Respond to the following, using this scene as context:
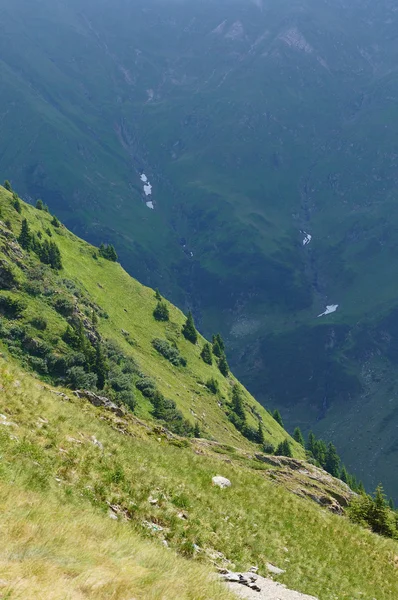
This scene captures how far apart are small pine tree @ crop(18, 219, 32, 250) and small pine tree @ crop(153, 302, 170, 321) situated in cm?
3678

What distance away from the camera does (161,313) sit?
386ft

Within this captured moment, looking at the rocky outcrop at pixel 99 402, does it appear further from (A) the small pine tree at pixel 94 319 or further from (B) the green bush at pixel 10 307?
(A) the small pine tree at pixel 94 319

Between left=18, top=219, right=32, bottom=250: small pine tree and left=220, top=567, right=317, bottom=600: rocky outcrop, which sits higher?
left=18, top=219, right=32, bottom=250: small pine tree

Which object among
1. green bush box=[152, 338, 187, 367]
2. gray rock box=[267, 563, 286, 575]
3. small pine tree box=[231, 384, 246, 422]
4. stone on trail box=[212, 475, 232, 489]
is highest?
green bush box=[152, 338, 187, 367]

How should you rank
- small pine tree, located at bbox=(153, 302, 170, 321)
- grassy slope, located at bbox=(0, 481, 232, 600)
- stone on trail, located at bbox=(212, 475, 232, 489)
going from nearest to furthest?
grassy slope, located at bbox=(0, 481, 232, 600) < stone on trail, located at bbox=(212, 475, 232, 489) < small pine tree, located at bbox=(153, 302, 170, 321)

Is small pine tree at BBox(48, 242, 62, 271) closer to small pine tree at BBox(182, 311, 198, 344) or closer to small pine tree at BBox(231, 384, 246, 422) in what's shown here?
small pine tree at BBox(182, 311, 198, 344)

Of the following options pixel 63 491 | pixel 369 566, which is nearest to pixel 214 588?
pixel 63 491

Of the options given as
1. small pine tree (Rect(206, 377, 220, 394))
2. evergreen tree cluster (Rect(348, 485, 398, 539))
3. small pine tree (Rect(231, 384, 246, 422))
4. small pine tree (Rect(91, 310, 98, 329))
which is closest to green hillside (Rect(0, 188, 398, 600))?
evergreen tree cluster (Rect(348, 485, 398, 539))

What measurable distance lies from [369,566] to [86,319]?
65.9 m

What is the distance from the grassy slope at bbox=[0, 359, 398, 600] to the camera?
8.91 meters

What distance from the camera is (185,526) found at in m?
17.7

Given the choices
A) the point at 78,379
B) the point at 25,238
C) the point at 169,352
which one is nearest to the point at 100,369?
the point at 78,379

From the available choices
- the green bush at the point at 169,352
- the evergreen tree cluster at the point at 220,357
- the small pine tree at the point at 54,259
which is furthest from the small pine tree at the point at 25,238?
the evergreen tree cluster at the point at 220,357

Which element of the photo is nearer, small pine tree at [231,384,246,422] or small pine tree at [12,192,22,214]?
small pine tree at [231,384,246,422]
